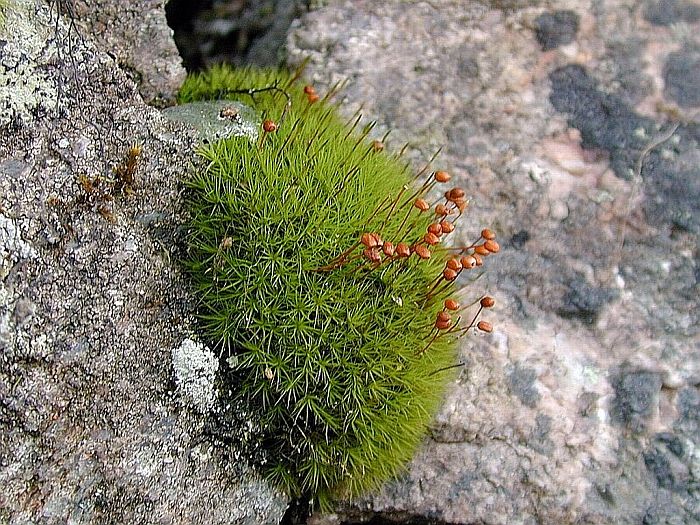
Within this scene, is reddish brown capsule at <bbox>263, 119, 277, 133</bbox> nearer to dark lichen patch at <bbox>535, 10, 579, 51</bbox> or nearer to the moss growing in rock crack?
the moss growing in rock crack

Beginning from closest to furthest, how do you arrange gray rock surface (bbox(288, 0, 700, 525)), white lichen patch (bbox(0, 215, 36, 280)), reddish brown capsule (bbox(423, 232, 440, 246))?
1. white lichen patch (bbox(0, 215, 36, 280))
2. reddish brown capsule (bbox(423, 232, 440, 246))
3. gray rock surface (bbox(288, 0, 700, 525))

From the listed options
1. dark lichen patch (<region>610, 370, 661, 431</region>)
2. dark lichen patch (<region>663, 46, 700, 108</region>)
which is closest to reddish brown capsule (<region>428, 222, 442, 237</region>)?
dark lichen patch (<region>610, 370, 661, 431</region>)

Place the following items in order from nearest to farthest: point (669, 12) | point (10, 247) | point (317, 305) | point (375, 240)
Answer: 1. point (10, 247)
2. point (375, 240)
3. point (317, 305)
4. point (669, 12)

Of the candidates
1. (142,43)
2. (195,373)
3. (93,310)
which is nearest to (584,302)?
(195,373)

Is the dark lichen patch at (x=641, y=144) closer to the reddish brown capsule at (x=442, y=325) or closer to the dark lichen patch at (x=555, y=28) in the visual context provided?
the dark lichen patch at (x=555, y=28)

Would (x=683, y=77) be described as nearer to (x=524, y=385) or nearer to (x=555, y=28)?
(x=555, y=28)

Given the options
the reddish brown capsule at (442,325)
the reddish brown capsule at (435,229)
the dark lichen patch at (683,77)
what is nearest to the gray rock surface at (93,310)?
the reddish brown capsule at (442,325)
